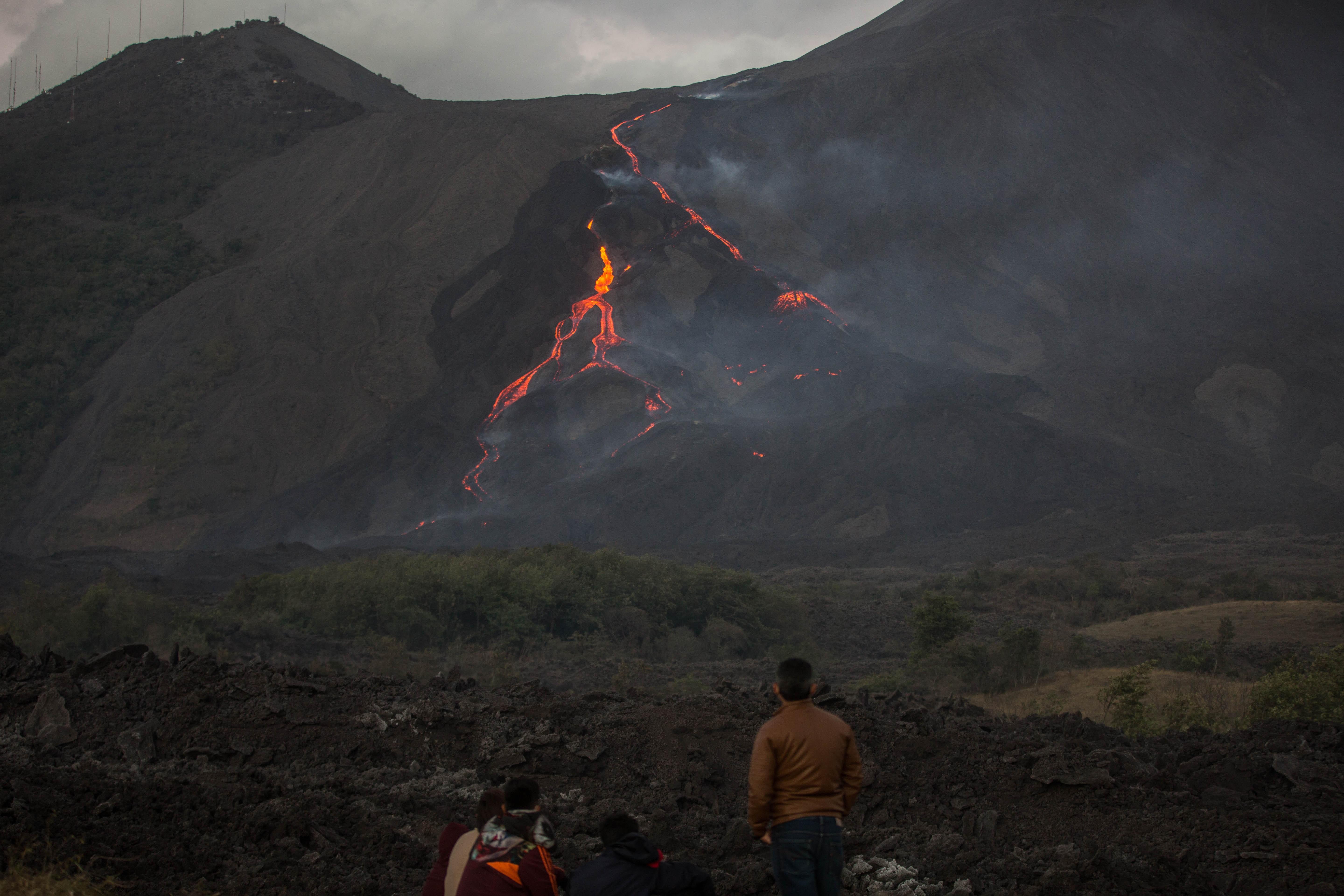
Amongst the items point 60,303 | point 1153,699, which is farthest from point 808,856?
point 60,303

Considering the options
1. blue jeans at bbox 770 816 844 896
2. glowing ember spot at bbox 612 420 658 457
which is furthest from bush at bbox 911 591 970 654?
glowing ember spot at bbox 612 420 658 457

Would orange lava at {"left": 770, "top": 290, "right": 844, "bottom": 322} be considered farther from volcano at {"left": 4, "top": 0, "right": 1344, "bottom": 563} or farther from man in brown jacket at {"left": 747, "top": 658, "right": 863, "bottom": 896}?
man in brown jacket at {"left": 747, "top": 658, "right": 863, "bottom": 896}

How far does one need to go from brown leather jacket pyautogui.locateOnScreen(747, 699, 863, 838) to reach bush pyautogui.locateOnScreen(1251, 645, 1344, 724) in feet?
28.3

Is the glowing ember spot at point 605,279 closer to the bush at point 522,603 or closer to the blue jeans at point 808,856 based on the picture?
the bush at point 522,603

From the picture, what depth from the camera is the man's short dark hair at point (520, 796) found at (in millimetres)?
4637

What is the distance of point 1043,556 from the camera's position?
114 feet

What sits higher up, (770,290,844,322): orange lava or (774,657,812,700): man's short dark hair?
(770,290,844,322): orange lava

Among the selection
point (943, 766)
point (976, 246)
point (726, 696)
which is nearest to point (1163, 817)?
point (943, 766)

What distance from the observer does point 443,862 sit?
4.79 metres

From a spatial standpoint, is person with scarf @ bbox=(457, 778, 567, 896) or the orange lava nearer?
person with scarf @ bbox=(457, 778, 567, 896)

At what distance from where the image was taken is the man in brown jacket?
450cm

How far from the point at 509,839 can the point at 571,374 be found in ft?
137

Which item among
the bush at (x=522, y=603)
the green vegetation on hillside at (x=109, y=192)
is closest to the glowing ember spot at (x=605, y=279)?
the green vegetation on hillside at (x=109, y=192)

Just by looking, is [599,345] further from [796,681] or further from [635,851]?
[635,851]
